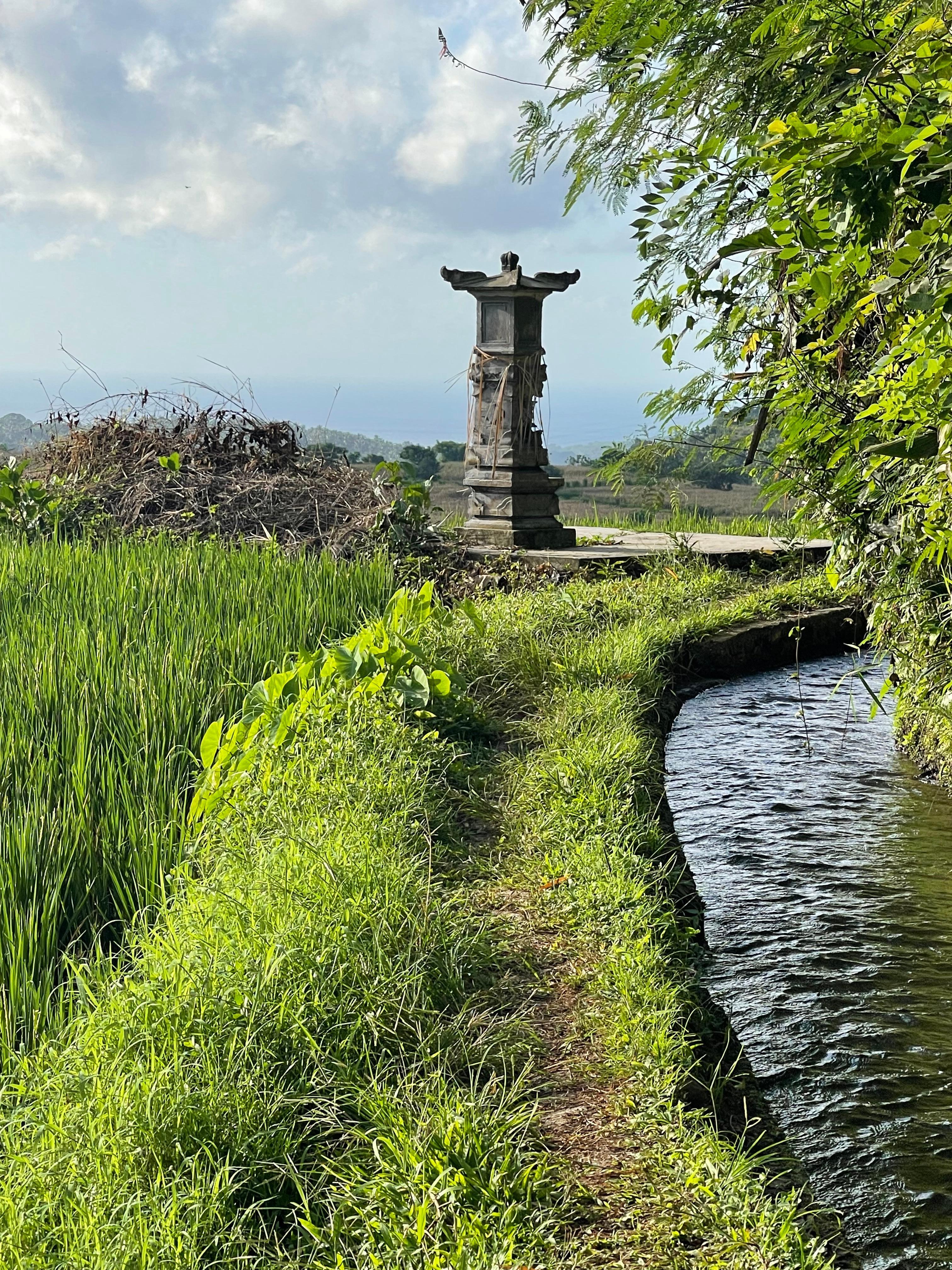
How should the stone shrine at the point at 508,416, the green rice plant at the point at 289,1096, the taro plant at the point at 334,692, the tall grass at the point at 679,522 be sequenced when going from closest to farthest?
the green rice plant at the point at 289,1096, the taro plant at the point at 334,692, the stone shrine at the point at 508,416, the tall grass at the point at 679,522

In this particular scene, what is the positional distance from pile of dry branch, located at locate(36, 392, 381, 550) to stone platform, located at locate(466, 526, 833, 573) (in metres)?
1.15

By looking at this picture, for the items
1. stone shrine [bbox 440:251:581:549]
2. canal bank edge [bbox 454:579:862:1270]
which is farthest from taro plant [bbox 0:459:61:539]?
canal bank edge [bbox 454:579:862:1270]

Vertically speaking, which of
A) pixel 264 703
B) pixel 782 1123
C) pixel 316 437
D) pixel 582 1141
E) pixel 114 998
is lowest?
pixel 782 1123

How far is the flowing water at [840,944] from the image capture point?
7.20 feet

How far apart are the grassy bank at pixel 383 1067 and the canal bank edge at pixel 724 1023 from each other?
2.2 inches

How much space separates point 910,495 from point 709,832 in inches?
57.4

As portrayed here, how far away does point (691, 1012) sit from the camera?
2.37m

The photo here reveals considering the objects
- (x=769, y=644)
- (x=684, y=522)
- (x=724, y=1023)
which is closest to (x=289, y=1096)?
(x=724, y=1023)

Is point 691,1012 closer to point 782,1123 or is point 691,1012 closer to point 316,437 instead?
point 782,1123

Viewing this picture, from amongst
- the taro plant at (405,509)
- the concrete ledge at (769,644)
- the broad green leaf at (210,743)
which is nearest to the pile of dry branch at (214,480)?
the taro plant at (405,509)

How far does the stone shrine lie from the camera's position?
8469 millimetres

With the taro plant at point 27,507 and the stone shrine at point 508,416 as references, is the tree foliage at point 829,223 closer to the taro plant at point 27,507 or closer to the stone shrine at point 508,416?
the stone shrine at point 508,416

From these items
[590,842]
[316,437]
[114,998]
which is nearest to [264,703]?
[590,842]

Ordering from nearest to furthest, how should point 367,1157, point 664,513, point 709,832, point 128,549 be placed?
point 367,1157, point 709,832, point 128,549, point 664,513
